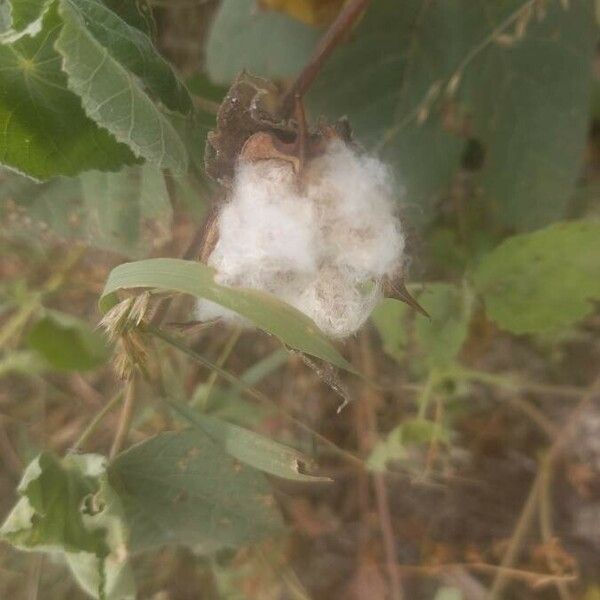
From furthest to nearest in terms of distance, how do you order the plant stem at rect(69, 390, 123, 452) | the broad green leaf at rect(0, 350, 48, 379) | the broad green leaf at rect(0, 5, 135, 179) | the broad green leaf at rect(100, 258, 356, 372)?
the broad green leaf at rect(0, 350, 48, 379), the plant stem at rect(69, 390, 123, 452), the broad green leaf at rect(0, 5, 135, 179), the broad green leaf at rect(100, 258, 356, 372)

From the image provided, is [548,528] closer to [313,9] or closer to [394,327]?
[394,327]

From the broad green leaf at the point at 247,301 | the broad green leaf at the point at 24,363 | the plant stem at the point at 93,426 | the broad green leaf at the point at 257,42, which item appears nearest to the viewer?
the broad green leaf at the point at 247,301

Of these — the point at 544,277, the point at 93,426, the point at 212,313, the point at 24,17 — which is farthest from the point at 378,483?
the point at 24,17

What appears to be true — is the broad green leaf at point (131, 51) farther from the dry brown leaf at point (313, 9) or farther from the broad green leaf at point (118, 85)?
the dry brown leaf at point (313, 9)


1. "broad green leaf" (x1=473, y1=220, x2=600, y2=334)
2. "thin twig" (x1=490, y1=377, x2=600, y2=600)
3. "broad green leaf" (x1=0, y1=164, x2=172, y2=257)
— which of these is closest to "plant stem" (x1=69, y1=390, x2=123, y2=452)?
"broad green leaf" (x1=0, y1=164, x2=172, y2=257)

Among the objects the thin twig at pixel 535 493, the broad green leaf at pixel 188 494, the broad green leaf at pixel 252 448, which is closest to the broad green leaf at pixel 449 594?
the thin twig at pixel 535 493

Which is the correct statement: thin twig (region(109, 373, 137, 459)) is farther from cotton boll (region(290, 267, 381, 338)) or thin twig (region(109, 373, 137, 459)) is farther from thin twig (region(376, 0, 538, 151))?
thin twig (region(376, 0, 538, 151))

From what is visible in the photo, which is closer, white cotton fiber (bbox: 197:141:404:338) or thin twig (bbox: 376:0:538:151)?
white cotton fiber (bbox: 197:141:404:338)
